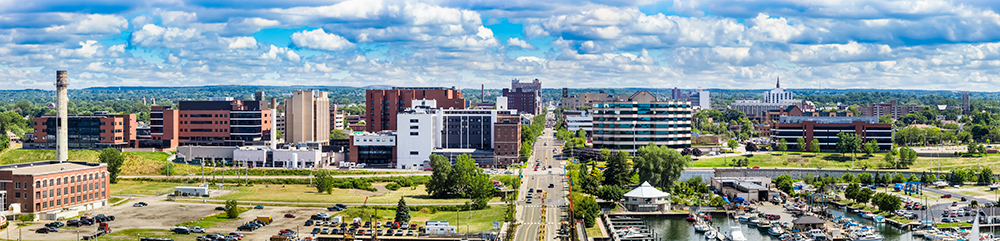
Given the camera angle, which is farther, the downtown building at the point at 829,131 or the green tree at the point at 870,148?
the downtown building at the point at 829,131

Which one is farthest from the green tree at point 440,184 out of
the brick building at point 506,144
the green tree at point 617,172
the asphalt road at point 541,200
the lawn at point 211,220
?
the brick building at point 506,144

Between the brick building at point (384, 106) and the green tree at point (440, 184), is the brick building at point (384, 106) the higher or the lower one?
the higher one

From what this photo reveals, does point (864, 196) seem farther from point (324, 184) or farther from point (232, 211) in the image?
point (232, 211)

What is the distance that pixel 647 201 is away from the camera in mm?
93312

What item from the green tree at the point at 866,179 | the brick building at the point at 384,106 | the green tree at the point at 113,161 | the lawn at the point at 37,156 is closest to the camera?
the green tree at the point at 866,179

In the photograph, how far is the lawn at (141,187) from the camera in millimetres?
104500

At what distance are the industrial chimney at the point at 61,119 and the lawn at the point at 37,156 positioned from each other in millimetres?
27940

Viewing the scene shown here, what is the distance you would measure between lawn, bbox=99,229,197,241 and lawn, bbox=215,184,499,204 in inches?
820

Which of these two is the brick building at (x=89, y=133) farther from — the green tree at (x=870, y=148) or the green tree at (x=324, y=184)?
the green tree at (x=870, y=148)

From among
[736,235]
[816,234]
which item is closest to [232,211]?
[736,235]

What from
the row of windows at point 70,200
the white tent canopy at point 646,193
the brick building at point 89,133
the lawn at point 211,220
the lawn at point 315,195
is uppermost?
the brick building at point 89,133

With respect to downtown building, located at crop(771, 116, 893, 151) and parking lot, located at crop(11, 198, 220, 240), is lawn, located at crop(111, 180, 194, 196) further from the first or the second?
→ downtown building, located at crop(771, 116, 893, 151)

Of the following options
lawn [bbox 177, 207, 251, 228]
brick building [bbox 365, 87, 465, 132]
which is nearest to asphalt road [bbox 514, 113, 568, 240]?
lawn [bbox 177, 207, 251, 228]

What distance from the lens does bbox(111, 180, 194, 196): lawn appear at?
104 metres
